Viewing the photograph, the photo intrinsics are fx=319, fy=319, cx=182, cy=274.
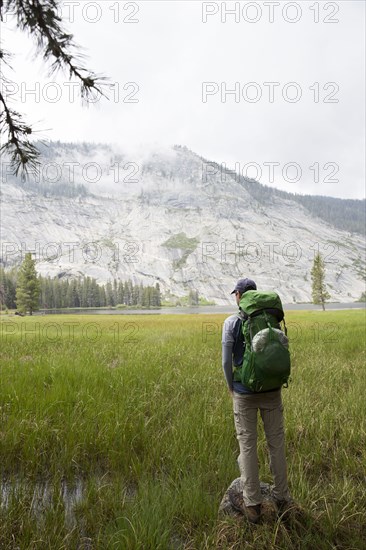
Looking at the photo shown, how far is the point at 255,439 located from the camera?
278cm

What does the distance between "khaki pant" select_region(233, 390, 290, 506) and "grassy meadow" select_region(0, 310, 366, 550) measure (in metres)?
0.25

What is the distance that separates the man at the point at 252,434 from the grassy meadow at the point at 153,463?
186mm

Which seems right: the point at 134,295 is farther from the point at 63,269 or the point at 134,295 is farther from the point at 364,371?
the point at 364,371

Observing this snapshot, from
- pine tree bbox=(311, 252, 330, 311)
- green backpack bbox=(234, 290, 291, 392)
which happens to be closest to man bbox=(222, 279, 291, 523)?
green backpack bbox=(234, 290, 291, 392)

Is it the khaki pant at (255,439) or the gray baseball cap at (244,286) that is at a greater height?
the gray baseball cap at (244,286)

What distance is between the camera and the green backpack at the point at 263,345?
2.56 m

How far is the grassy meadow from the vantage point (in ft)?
8.50

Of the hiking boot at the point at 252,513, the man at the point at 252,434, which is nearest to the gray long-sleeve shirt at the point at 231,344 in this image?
the man at the point at 252,434

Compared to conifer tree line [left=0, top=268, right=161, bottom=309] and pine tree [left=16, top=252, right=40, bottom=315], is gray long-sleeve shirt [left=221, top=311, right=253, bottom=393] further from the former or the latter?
conifer tree line [left=0, top=268, right=161, bottom=309]

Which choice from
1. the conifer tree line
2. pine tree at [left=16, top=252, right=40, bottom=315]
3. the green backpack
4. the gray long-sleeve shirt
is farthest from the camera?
the conifer tree line

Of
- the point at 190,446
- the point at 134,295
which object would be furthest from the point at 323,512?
the point at 134,295

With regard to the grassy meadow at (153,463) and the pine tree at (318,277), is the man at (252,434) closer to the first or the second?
the grassy meadow at (153,463)

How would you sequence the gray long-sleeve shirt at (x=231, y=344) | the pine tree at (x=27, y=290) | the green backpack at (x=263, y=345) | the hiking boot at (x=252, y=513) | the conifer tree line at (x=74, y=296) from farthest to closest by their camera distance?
the conifer tree line at (x=74, y=296), the pine tree at (x=27, y=290), the gray long-sleeve shirt at (x=231, y=344), the hiking boot at (x=252, y=513), the green backpack at (x=263, y=345)

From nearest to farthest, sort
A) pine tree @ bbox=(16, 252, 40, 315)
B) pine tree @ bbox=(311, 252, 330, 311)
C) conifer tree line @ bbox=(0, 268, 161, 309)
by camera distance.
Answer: pine tree @ bbox=(16, 252, 40, 315), conifer tree line @ bbox=(0, 268, 161, 309), pine tree @ bbox=(311, 252, 330, 311)
